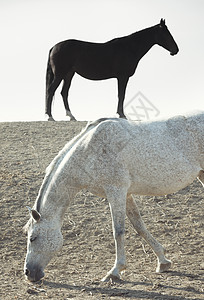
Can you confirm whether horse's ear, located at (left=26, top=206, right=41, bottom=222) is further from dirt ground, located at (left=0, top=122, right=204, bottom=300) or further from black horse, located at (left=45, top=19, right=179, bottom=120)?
black horse, located at (left=45, top=19, right=179, bottom=120)

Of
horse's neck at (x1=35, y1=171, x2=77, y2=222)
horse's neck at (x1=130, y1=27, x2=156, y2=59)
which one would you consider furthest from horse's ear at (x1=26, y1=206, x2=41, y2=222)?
horse's neck at (x1=130, y1=27, x2=156, y2=59)

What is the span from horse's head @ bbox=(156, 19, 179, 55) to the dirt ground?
13.7ft

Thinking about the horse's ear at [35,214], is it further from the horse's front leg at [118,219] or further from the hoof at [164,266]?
the hoof at [164,266]

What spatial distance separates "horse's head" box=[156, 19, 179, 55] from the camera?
1236cm

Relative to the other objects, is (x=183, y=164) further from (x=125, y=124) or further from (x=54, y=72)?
(x=54, y=72)

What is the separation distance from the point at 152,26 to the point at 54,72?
9.13ft

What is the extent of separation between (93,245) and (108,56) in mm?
6594

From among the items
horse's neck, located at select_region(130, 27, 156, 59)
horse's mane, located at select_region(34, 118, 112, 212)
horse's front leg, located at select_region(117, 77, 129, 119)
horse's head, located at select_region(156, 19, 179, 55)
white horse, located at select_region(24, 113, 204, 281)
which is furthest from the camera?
horse's head, located at select_region(156, 19, 179, 55)

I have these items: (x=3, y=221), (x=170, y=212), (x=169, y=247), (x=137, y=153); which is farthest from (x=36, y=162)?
(x=137, y=153)

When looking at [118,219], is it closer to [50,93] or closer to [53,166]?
[53,166]

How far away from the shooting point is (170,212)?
24.9 feet

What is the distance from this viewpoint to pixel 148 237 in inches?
218

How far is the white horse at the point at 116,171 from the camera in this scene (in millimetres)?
5047

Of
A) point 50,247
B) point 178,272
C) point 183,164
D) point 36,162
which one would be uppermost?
point 183,164
